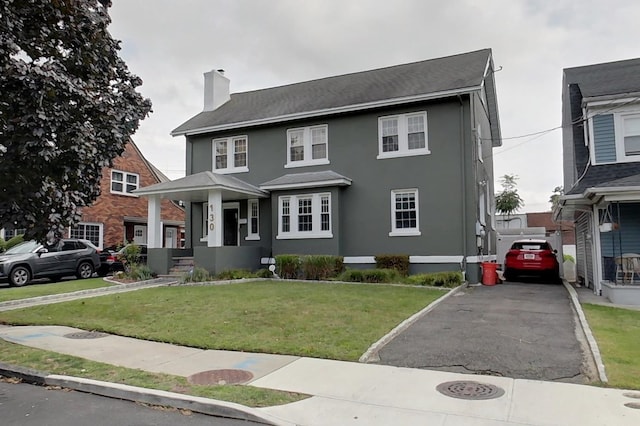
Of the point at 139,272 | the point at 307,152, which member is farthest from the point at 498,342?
the point at 139,272

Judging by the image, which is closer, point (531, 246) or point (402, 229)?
point (531, 246)

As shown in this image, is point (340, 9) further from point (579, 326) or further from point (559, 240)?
point (559, 240)

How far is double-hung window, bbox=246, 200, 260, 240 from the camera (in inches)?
773

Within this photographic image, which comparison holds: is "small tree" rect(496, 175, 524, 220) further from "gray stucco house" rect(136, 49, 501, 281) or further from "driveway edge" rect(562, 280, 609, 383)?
"driveway edge" rect(562, 280, 609, 383)

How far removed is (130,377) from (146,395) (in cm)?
79

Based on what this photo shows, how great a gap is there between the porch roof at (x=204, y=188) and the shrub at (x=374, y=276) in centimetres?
512

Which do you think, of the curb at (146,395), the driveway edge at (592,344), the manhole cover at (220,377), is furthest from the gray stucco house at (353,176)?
the manhole cover at (220,377)

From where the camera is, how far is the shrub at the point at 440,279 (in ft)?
48.9

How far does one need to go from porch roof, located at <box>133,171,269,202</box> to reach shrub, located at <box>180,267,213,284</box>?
2982 mm

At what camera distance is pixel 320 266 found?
658 inches

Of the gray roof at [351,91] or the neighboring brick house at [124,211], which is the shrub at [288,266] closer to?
the gray roof at [351,91]

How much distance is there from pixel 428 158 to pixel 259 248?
7.46 metres

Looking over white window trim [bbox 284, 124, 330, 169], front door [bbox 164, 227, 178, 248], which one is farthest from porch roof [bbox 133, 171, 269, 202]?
front door [bbox 164, 227, 178, 248]

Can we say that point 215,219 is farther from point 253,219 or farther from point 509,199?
point 509,199
